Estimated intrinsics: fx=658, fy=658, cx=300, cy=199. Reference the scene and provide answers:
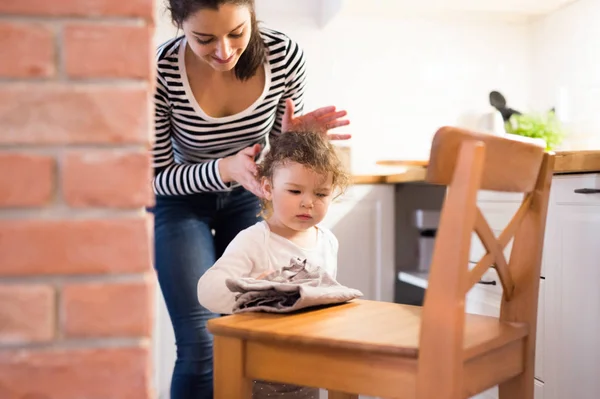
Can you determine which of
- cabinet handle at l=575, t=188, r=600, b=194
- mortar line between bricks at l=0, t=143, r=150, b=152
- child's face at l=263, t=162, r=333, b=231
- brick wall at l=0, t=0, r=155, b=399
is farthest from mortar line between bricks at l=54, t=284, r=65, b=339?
cabinet handle at l=575, t=188, r=600, b=194

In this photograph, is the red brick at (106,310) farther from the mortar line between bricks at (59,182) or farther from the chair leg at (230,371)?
the chair leg at (230,371)

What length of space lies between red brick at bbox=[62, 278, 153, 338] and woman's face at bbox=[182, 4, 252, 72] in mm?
797

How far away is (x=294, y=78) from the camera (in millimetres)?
1609

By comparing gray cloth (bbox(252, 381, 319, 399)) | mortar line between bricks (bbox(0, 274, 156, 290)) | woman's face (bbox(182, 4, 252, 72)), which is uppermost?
woman's face (bbox(182, 4, 252, 72))

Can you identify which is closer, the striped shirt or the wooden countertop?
the striped shirt

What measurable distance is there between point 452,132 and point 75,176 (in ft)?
1.79

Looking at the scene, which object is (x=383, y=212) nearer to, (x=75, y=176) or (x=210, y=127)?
(x=210, y=127)

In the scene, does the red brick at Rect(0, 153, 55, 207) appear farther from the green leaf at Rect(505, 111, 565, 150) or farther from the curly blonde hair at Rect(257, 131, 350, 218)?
the green leaf at Rect(505, 111, 565, 150)

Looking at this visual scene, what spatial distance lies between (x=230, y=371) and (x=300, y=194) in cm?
46

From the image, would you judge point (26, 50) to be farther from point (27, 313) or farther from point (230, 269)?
point (230, 269)

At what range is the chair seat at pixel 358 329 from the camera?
993 millimetres

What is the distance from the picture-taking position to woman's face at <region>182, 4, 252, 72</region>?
1342 millimetres

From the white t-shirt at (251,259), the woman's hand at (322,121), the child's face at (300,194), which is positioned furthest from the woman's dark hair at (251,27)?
the white t-shirt at (251,259)

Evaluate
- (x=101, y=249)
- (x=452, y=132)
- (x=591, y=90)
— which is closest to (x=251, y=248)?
(x=452, y=132)
